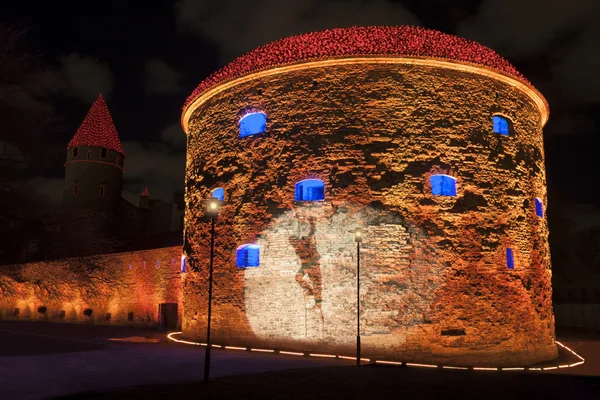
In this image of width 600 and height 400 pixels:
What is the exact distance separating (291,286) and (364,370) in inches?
151

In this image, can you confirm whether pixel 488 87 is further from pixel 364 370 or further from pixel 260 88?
pixel 364 370

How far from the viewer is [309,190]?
13641 millimetres

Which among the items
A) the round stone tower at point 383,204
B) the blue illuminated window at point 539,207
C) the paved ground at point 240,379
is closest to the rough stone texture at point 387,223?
the round stone tower at point 383,204

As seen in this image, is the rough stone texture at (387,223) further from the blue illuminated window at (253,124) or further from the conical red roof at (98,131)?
the conical red roof at (98,131)

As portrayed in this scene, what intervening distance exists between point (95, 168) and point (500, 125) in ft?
90.1

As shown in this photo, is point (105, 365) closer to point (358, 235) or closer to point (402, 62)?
point (358, 235)

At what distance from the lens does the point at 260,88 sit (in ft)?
47.9

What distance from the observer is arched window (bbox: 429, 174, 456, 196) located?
13.3m

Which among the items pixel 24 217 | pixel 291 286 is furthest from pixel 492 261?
pixel 24 217

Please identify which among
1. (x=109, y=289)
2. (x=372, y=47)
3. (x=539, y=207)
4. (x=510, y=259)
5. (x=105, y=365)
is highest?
(x=372, y=47)

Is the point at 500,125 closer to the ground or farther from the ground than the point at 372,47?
closer to the ground

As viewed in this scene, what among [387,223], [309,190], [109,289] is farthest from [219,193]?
[109,289]

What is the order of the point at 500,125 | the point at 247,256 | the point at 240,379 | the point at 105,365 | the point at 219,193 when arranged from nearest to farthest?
the point at 240,379 → the point at 105,365 → the point at 247,256 → the point at 500,125 → the point at 219,193

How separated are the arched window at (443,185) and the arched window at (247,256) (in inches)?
186
